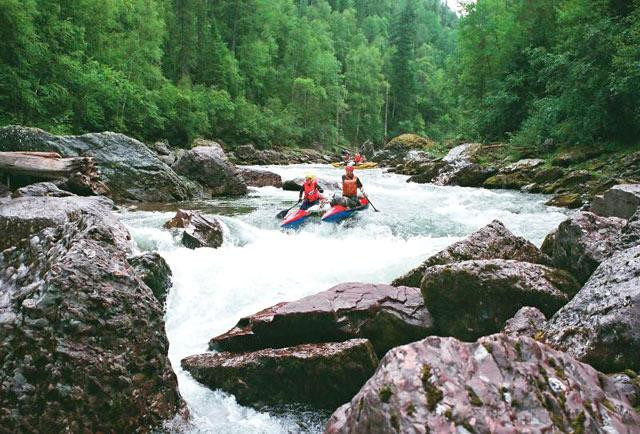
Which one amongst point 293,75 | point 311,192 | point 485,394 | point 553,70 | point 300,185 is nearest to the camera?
point 485,394

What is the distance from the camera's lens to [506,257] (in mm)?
6133

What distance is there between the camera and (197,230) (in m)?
9.29

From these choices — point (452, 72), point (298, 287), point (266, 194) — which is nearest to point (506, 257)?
point (298, 287)

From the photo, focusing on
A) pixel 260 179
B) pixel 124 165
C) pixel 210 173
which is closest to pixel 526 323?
pixel 124 165

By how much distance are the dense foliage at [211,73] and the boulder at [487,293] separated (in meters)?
19.5

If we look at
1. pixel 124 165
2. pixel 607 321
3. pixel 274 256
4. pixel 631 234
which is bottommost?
pixel 274 256

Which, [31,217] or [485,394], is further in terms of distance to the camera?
[31,217]

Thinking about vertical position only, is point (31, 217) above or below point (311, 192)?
above

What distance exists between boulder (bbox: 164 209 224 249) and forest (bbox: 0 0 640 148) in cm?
1307

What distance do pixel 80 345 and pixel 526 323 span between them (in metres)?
3.84

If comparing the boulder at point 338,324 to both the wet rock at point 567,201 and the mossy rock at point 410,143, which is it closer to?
the wet rock at point 567,201

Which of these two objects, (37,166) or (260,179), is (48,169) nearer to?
(37,166)

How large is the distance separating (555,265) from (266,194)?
13230mm

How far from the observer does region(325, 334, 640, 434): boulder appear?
2109mm
